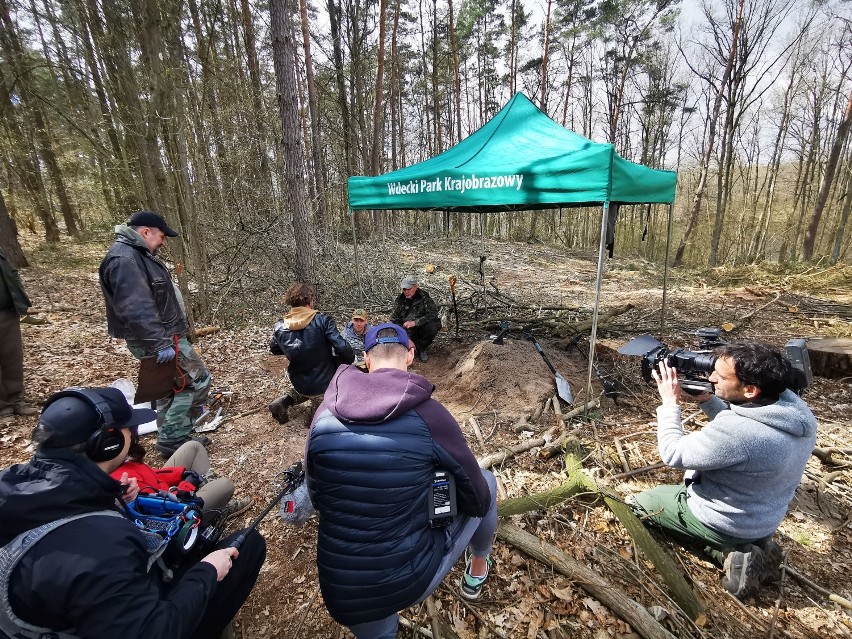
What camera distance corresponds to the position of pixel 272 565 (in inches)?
89.1

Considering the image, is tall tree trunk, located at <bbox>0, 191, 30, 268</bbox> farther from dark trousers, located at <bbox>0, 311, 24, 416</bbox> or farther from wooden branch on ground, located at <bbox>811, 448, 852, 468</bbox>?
→ wooden branch on ground, located at <bbox>811, 448, 852, 468</bbox>

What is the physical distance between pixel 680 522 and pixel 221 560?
241cm

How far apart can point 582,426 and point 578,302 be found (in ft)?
19.8

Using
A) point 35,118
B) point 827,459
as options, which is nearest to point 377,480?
point 827,459

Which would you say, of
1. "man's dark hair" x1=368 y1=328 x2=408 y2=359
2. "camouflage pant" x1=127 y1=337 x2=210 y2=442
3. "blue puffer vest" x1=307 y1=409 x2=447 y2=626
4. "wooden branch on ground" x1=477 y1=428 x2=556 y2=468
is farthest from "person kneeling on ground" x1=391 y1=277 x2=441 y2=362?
"blue puffer vest" x1=307 y1=409 x2=447 y2=626

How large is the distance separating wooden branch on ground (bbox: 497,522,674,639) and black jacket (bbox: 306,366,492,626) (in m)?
0.91

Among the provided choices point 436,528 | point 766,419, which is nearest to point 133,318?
point 436,528

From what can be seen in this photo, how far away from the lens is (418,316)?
18.4 feet

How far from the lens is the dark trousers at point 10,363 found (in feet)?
12.2

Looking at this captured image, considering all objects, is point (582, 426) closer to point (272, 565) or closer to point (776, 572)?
point (776, 572)

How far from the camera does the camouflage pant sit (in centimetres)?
315

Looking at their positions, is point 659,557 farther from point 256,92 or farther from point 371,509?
point 256,92

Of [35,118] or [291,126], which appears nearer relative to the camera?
[291,126]

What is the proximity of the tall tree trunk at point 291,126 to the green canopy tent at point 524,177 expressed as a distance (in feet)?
5.42
